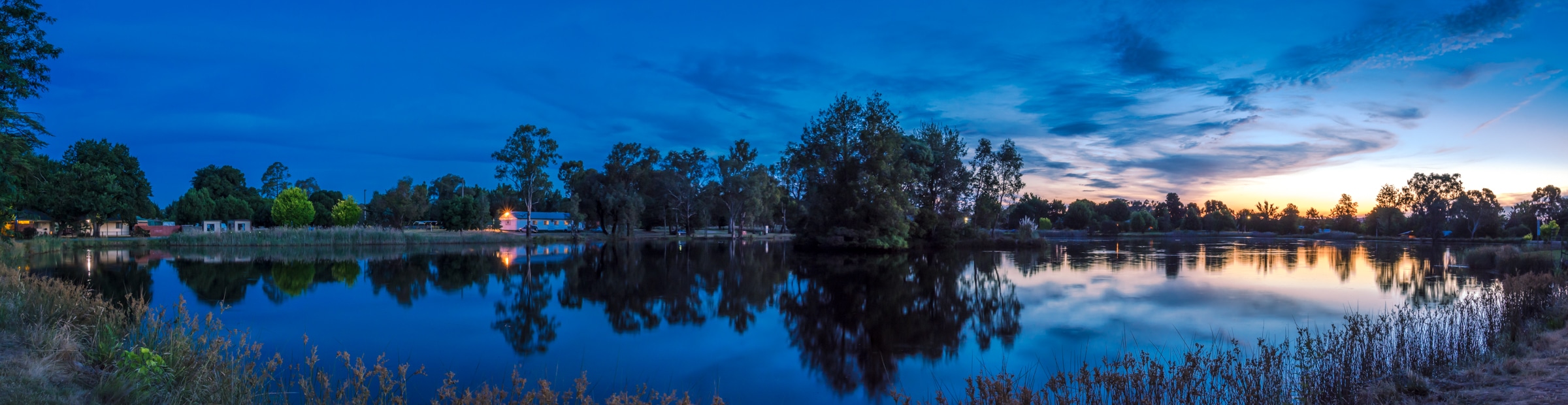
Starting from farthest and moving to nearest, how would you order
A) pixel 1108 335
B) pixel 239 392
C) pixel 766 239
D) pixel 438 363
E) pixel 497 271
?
pixel 766 239
pixel 497 271
pixel 1108 335
pixel 438 363
pixel 239 392

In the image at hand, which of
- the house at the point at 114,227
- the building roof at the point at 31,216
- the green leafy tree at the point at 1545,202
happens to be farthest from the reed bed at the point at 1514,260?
the building roof at the point at 31,216

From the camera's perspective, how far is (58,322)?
7.80 meters

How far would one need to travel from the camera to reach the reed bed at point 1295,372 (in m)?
5.47

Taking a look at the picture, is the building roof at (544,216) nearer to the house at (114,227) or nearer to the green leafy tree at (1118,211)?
the house at (114,227)

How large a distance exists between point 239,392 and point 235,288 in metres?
14.2

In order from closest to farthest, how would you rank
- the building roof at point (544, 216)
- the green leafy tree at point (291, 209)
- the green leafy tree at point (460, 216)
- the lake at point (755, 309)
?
the lake at point (755, 309) < the green leafy tree at point (460, 216) < the green leafy tree at point (291, 209) < the building roof at point (544, 216)

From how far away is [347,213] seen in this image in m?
55.2

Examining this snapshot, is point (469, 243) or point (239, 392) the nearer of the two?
point (239, 392)

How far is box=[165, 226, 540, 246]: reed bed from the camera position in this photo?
34.6 metres

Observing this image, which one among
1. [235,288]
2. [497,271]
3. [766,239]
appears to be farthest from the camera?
[766,239]

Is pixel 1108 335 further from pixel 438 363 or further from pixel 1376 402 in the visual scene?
pixel 438 363

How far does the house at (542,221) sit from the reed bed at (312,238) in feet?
96.8

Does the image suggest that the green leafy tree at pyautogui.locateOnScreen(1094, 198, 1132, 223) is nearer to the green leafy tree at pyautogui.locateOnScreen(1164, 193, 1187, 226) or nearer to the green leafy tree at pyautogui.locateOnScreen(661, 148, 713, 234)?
the green leafy tree at pyautogui.locateOnScreen(1164, 193, 1187, 226)

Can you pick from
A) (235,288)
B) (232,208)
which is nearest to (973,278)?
(235,288)
